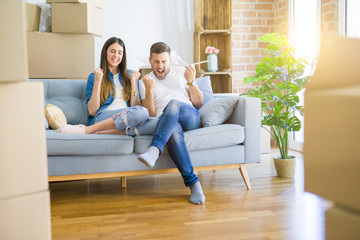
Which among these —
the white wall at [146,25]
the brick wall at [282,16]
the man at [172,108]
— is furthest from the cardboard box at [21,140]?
the brick wall at [282,16]

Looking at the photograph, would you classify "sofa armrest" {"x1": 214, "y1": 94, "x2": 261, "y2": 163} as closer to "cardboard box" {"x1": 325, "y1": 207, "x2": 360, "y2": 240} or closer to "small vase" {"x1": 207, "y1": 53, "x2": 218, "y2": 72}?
"small vase" {"x1": 207, "y1": 53, "x2": 218, "y2": 72}

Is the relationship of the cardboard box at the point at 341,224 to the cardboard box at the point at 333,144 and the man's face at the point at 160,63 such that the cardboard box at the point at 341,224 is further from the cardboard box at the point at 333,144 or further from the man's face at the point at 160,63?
the man's face at the point at 160,63

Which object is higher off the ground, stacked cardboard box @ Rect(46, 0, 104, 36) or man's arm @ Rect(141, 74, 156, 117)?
stacked cardboard box @ Rect(46, 0, 104, 36)

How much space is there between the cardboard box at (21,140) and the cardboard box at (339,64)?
541 mm

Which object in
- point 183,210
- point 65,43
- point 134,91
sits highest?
point 65,43

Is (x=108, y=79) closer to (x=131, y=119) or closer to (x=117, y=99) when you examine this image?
(x=117, y=99)

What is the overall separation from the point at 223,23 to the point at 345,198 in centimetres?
415

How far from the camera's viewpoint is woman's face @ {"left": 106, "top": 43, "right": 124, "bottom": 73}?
2.99 meters

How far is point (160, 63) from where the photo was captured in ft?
9.70

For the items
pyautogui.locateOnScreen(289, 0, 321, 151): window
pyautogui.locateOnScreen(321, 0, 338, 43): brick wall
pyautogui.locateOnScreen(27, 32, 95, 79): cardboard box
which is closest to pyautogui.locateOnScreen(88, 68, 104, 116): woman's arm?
pyautogui.locateOnScreen(27, 32, 95, 79): cardboard box

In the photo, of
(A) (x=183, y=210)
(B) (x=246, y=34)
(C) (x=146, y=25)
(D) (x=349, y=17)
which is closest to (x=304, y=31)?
(B) (x=246, y=34)

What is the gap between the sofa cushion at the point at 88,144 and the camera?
7.91 ft

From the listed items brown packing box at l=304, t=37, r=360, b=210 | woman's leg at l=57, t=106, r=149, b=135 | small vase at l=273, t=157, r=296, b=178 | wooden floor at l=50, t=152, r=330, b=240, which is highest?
brown packing box at l=304, t=37, r=360, b=210

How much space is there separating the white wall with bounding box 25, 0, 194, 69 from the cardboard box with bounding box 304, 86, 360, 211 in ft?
12.2
